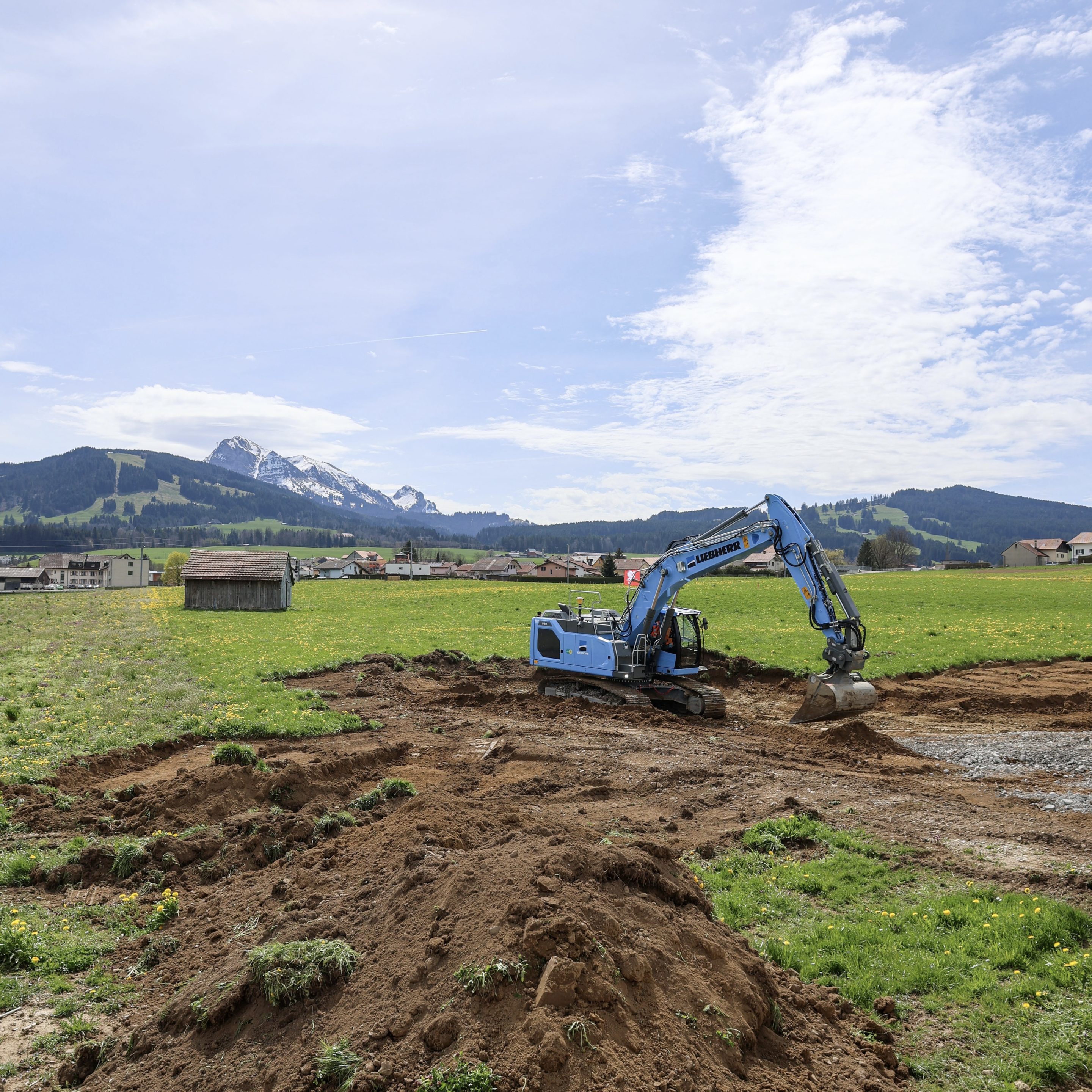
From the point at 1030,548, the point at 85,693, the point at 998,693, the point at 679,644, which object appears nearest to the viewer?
the point at 85,693

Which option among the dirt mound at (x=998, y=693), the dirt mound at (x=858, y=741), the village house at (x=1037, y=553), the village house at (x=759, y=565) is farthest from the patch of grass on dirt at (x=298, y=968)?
the village house at (x=1037, y=553)

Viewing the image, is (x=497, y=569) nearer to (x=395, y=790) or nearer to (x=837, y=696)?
(x=837, y=696)

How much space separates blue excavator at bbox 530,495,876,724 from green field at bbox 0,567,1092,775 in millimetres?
6791

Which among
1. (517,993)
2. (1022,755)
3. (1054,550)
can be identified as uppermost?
(1054,550)

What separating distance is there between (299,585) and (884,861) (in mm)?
87823

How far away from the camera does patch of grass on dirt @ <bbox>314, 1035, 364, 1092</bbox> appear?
4.69 meters

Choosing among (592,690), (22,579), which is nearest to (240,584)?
(592,690)

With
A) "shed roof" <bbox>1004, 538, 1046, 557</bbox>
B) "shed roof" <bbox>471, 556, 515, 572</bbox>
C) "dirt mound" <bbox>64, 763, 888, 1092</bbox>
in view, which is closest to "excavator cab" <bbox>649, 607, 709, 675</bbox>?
"dirt mound" <bbox>64, 763, 888, 1092</bbox>

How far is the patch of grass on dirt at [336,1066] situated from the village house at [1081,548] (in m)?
170

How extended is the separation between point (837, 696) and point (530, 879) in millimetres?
12178

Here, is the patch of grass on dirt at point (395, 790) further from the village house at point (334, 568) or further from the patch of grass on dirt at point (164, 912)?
the village house at point (334, 568)

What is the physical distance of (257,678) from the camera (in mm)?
22109

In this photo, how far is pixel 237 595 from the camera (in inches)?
2100

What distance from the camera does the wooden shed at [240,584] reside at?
52.8 metres
